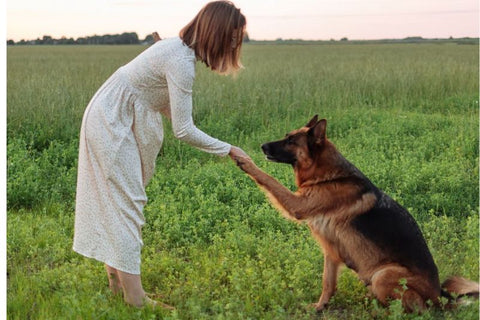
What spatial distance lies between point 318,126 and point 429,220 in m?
2.50

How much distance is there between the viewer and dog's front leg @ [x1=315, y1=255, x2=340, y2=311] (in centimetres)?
421

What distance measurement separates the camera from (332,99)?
12180 mm

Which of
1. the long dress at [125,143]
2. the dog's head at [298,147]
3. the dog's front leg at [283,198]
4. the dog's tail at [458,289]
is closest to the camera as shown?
the long dress at [125,143]

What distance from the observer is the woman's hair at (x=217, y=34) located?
12.2ft

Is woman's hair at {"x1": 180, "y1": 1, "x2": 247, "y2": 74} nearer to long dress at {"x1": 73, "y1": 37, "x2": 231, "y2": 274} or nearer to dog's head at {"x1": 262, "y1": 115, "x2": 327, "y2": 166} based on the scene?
long dress at {"x1": 73, "y1": 37, "x2": 231, "y2": 274}

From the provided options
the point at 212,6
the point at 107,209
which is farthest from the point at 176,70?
the point at 107,209

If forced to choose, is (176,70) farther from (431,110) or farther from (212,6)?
(431,110)

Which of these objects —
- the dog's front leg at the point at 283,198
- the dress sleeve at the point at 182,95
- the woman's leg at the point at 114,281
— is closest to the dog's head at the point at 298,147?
the dog's front leg at the point at 283,198

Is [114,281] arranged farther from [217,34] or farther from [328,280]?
[217,34]

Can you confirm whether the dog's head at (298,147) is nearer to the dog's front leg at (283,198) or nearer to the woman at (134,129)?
the dog's front leg at (283,198)

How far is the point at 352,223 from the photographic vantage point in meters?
4.03

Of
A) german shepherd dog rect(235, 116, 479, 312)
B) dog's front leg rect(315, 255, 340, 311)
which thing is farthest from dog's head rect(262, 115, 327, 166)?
dog's front leg rect(315, 255, 340, 311)

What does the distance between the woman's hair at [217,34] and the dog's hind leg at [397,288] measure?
1704 mm

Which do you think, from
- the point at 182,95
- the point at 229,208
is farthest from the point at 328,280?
the point at 229,208
